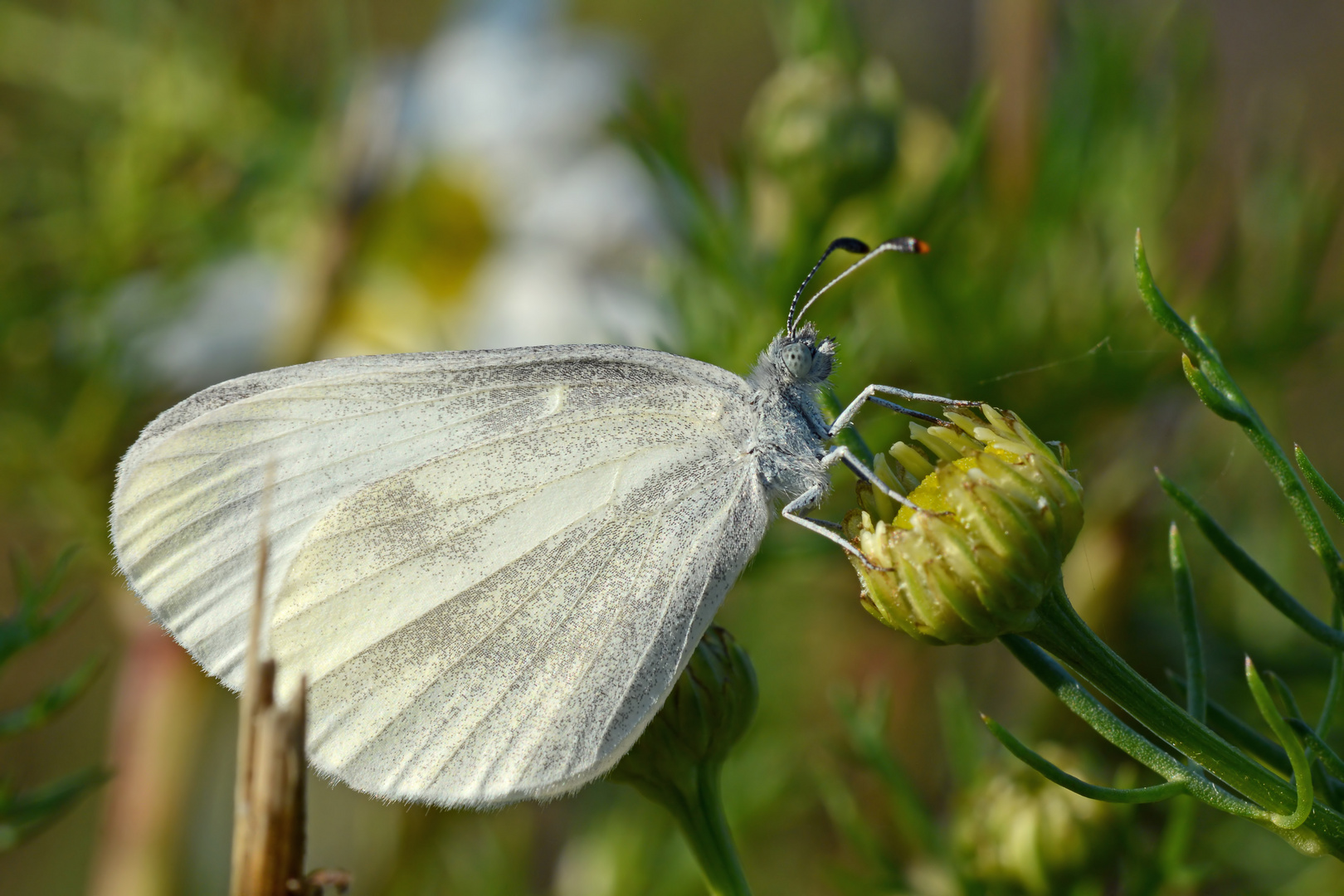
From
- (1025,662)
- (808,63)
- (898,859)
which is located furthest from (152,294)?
(1025,662)

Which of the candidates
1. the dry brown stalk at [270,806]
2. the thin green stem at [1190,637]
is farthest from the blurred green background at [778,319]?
the dry brown stalk at [270,806]

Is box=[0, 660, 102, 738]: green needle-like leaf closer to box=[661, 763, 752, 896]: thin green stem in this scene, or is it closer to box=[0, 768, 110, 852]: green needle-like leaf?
box=[0, 768, 110, 852]: green needle-like leaf

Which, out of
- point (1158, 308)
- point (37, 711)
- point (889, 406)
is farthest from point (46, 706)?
point (1158, 308)

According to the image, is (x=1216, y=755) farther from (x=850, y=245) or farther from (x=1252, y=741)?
(x=850, y=245)

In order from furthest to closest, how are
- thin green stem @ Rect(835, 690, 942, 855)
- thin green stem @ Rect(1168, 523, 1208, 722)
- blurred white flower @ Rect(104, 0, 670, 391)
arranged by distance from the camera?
blurred white flower @ Rect(104, 0, 670, 391), thin green stem @ Rect(835, 690, 942, 855), thin green stem @ Rect(1168, 523, 1208, 722)

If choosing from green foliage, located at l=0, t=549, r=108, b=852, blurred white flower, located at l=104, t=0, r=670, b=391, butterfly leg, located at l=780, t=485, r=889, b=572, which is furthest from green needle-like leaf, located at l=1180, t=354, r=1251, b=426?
blurred white flower, located at l=104, t=0, r=670, b=391

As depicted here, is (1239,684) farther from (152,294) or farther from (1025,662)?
(152,294)
